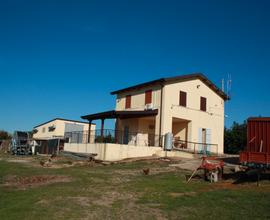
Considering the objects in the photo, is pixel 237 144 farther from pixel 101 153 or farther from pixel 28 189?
pixel 28 189

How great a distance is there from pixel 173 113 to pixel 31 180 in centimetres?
1546

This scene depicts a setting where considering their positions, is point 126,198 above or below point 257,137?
below

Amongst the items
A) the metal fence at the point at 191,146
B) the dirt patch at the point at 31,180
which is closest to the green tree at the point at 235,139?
the metal fence at the point at 191,146

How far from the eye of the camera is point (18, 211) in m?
8.25

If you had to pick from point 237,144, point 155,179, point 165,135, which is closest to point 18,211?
point 155,179

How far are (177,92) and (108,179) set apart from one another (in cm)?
1499

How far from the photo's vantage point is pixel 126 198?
998cm

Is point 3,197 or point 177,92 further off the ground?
point 177,92

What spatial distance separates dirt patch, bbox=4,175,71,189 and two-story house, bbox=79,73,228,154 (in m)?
10.3

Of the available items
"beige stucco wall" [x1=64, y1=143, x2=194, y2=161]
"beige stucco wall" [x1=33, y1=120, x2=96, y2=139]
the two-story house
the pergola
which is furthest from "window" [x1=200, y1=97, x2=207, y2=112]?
"beige stucco wall" [x1=33, y1=120, x2=96, y2=139]

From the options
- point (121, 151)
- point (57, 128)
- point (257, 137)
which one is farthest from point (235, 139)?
point (57, 128)

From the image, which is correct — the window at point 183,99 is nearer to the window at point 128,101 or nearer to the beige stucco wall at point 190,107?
the beige stucco wall at point 190,107

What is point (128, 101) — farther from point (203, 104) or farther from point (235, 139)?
point (235, 139)

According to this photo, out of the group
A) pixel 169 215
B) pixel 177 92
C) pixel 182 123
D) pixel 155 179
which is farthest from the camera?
pixel 182 123
